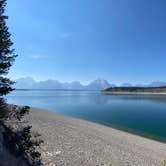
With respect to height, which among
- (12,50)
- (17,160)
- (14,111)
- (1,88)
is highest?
(12,50)

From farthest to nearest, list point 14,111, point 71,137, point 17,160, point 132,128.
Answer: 1. point 132,128
2. point 71,137
3. point 14,111
4. point 17,160

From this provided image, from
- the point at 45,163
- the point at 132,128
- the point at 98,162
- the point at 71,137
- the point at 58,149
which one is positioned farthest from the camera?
the point at 132,128

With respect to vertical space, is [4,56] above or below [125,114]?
above

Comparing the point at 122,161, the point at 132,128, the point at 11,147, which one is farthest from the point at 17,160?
the point at 132,128

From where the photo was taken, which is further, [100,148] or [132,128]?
[132,128]

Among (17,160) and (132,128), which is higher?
(17,160)

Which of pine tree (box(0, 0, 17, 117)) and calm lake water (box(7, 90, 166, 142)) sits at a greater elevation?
pine tree (box(0, 0, 17, 117))

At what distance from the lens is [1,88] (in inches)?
317

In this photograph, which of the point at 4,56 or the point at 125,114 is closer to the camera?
the point at 4,56

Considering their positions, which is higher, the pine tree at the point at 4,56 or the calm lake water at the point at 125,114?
the pine tree at the point at 4,56

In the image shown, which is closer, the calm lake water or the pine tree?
the pine tree

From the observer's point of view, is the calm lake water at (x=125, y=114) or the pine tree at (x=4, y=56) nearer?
the pine tree at (x=4, y=56)

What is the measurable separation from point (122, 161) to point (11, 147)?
24.4 feet

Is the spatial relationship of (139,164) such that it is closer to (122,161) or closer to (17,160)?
(122,161)
